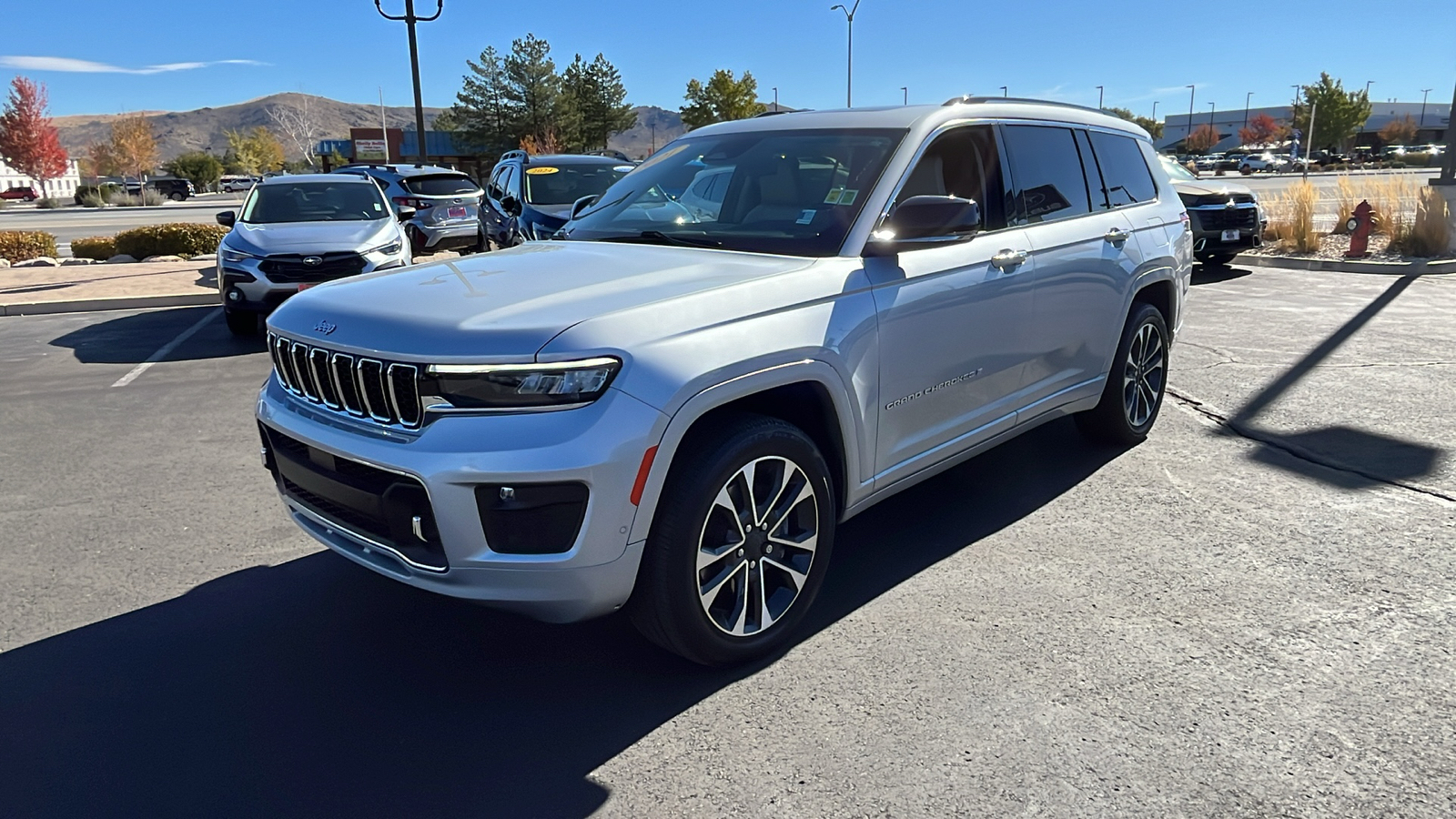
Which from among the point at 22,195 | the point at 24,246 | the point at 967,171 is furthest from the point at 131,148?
the point at 967,171

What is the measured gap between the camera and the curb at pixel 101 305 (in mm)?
11797

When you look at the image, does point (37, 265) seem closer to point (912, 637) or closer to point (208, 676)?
point (208, 676)

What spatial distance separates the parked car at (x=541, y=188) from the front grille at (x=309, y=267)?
8.38ft

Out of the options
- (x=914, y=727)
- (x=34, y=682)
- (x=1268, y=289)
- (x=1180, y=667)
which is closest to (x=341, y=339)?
(x=34, y=682)

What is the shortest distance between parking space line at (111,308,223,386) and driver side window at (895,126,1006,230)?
669cm

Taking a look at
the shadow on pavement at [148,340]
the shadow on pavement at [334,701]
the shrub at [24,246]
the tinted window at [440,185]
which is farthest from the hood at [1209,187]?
the shrub at [24,246]

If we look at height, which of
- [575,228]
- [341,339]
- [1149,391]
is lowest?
[1149,391]

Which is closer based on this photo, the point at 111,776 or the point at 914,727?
the point at 111,776

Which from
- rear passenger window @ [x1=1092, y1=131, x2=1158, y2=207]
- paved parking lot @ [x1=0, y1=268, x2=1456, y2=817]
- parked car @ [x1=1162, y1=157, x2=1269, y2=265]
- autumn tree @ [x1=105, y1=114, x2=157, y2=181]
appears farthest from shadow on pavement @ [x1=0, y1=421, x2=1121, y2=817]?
autumn tree @ [x1=105, y1=114, x2=157, y2=181]

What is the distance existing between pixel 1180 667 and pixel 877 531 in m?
1.51

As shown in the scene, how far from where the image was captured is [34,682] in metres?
3.25

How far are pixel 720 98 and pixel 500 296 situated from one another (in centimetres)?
6923

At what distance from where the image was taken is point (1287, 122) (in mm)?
117125

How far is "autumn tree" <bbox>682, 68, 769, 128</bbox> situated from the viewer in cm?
6850
